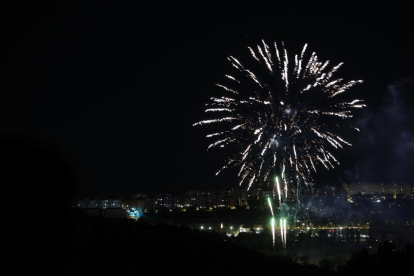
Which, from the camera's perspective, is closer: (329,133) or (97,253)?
(97,253)

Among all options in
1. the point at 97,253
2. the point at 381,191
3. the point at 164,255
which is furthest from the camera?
the point at 381,191

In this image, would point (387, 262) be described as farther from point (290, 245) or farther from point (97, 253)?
point (290, 245)

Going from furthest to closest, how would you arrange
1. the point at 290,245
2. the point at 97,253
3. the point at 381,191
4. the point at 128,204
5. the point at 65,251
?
the point at 381,191 → the point at 128,204 → the point at 290,245 → the point at 97,253 → the point at 65,251

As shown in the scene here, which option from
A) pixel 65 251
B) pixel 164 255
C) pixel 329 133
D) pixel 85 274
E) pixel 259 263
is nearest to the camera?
pixel 65 251

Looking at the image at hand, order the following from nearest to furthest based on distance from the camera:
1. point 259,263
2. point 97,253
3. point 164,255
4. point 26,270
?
point 26,270 < point 97,253 < point 164,255 < point 259,263

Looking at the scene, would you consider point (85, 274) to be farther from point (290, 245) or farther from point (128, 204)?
point (128, 204)

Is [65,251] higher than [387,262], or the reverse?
[65,251]

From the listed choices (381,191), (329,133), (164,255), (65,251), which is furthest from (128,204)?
(65,251)

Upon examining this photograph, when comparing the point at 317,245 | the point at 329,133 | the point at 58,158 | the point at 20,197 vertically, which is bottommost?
the point at 317,245

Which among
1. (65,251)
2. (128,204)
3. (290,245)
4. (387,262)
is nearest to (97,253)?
(65,251)
